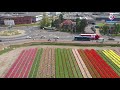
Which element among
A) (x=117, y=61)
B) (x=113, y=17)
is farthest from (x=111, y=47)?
(x=113, y=17)

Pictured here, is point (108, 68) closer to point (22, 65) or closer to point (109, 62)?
point (109, 62)

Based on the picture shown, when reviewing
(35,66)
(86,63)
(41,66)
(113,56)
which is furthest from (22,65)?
(113,56)

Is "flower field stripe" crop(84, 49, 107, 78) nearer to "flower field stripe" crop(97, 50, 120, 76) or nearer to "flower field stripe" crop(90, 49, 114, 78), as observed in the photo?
"flower field stripe" crop(90, 49, 114, 78)

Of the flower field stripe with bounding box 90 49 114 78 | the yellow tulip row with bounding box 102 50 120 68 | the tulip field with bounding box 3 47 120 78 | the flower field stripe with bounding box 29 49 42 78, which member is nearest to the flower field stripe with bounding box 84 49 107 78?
the tulip field with bounding box 3 47 120 78

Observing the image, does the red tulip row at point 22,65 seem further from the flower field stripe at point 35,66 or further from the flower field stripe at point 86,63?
the flower field stripe at point 86,63

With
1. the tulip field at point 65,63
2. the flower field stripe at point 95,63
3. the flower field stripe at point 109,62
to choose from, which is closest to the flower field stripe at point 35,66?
the tulip field at point 65,63

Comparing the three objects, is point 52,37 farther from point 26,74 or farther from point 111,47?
point 26,74
